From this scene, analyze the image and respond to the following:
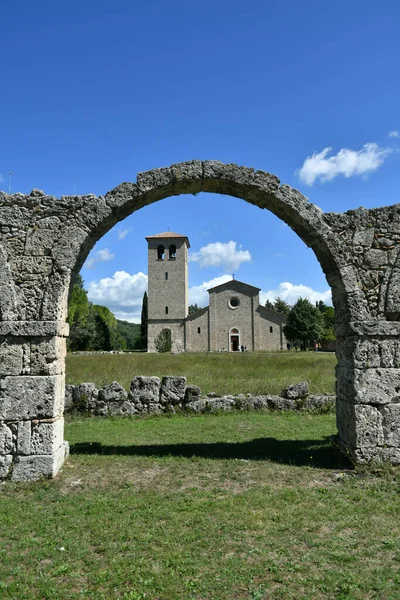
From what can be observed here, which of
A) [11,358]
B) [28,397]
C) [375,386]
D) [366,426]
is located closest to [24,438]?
[28,397]

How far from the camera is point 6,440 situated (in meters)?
6.45

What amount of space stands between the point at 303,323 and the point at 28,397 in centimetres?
4795

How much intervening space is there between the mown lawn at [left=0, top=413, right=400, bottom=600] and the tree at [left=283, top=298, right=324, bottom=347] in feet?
149

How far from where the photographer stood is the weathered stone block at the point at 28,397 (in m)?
6.51

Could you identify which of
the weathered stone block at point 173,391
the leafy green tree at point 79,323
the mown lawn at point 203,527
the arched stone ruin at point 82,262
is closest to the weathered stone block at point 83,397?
the weathered stone block at point 173,391

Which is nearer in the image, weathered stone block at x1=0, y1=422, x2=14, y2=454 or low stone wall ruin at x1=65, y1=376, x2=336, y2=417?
weathered stone block at x1=0, y1=422, x2=14, y2=454

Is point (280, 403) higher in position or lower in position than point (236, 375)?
lower

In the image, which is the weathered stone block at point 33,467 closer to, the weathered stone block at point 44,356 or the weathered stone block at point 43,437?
the weathered stone block at point 43,437

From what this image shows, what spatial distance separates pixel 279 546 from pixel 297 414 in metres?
7.88

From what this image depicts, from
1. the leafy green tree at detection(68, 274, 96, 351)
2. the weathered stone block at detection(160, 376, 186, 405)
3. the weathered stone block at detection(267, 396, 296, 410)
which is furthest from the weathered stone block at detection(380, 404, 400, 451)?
the leafy green tree at detection(68, 274, 96, 351)

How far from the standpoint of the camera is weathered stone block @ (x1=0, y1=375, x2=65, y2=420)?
6.51 metres

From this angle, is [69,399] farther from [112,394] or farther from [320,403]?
[320,403]

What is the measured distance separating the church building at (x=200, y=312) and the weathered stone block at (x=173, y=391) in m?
40.5

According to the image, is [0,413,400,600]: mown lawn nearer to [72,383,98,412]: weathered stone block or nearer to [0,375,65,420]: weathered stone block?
[0,375,65,420]: weathered stone block
